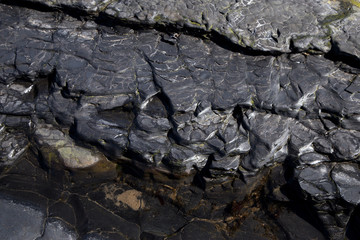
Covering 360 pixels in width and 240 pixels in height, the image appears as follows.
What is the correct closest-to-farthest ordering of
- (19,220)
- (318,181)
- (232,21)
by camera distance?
(19,220)
(318,181)
(232,21)

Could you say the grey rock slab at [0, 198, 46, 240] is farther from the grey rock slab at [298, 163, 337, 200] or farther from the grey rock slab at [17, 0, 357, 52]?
the grey rock slab at [298, 163, 337, 200]

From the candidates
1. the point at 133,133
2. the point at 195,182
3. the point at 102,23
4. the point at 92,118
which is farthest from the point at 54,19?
the point at 195,182

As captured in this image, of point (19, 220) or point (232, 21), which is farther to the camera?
point (232, 21)

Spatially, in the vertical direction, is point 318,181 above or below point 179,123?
below

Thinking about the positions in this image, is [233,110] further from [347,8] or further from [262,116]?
[347,8]

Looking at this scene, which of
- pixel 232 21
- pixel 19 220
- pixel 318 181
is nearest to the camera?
pixel 19 220

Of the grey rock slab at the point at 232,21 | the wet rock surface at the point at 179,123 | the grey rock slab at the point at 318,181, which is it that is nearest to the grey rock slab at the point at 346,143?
the wet rock surface at the point at 179,123

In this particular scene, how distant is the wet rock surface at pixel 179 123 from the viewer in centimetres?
284

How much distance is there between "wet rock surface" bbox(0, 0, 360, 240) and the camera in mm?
2842

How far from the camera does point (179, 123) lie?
2.85 m

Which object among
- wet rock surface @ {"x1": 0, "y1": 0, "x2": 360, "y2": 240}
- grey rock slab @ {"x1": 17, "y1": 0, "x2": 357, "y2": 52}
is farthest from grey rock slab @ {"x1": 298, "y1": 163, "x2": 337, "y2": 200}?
grey rock slab @ {"x1": 17, "y1": 0, "x2": 357, "y2": 52}

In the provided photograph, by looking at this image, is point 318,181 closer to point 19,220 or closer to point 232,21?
point 232,21

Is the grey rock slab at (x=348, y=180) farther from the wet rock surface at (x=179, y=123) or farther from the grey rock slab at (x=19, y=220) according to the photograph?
the grey rock slab at (x=19, y=220)

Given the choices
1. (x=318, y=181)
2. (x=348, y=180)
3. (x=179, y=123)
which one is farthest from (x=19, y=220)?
(x=348, y=180)
